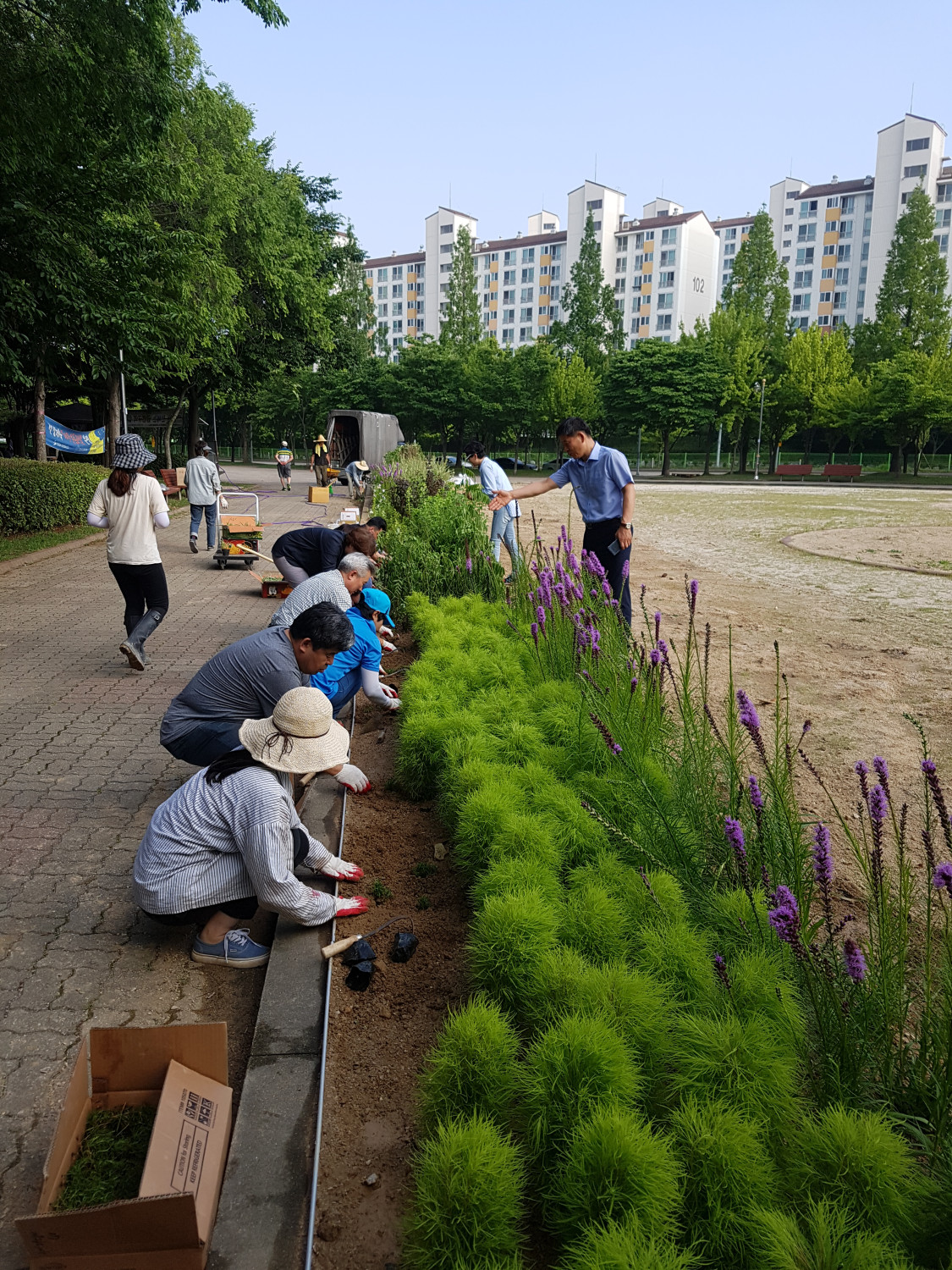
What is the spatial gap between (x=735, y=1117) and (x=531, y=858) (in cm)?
135

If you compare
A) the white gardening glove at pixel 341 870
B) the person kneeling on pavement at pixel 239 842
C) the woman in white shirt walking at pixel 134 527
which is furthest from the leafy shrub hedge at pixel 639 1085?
the woman in white shirt walking at pixel 134 527

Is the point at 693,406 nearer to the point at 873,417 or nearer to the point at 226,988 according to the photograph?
the point at 873,417

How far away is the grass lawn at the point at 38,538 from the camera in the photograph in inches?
563

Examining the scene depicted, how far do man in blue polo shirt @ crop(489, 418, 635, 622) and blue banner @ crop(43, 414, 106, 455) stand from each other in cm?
2110

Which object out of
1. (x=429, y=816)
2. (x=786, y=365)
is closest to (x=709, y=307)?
(x=786, y=365)

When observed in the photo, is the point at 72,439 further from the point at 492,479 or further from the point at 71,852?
the point at 71,852

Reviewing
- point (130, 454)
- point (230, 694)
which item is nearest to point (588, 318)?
point (130, 454)

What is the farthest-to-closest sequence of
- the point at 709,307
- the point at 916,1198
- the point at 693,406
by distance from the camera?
the point at 709,307
the point at 693,406
the point at 916,1198

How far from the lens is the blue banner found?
79.8 feet

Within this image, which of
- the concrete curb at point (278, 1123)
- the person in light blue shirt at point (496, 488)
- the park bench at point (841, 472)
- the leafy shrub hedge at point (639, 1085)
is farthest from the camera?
the park bench at point (841, 472)

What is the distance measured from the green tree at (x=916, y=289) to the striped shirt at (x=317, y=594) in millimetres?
62293

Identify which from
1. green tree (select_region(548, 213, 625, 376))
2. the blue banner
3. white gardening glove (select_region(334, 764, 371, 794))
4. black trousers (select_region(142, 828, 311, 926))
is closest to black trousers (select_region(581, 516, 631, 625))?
white gardening glove (select_region(334, 764, 371, 794))

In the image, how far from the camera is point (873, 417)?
54375mm

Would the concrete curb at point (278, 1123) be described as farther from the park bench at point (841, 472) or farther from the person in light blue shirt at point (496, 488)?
the park bench at point (841, 472)
